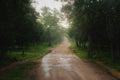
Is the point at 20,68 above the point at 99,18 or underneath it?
underneath

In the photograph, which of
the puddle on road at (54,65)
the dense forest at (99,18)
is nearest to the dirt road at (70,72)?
the puddle on road at (54,65)

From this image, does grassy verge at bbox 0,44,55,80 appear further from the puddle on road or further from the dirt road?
the puddle on road

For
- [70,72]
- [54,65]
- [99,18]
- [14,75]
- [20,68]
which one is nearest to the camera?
[14,75]

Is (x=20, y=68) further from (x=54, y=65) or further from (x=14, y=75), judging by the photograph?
(x=14, y=75)

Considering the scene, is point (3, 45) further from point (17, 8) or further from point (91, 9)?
point (91, 9)

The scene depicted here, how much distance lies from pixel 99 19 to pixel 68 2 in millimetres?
5726

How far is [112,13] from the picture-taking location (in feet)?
90.8

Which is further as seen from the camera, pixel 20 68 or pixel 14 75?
pixel 20 68

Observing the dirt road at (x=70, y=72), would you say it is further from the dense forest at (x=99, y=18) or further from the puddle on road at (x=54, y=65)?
the dense forest at (x=99, y=18)

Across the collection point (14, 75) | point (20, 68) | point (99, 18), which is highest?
point (99, 18)

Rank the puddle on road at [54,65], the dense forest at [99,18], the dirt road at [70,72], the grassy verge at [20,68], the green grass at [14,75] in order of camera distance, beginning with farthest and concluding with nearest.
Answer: the dense forest at [99,18]
the puddle on road at [54,65]
the grassy verge at [20,68]
the dirt road at [70,72]
the green grass at [14,75]

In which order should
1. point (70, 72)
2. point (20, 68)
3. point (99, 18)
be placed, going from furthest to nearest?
point (99, 18) < point (20, 68) < point (70, 72)

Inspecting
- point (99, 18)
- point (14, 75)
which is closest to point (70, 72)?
point (14, 75)

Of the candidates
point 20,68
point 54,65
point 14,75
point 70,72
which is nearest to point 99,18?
point 54,65
